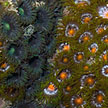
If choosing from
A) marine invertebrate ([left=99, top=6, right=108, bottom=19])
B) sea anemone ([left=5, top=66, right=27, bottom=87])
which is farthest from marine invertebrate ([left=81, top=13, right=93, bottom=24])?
sea anemone ([left=5, top=66, right=27, bottom=87])

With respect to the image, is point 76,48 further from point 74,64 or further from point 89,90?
point 89,90

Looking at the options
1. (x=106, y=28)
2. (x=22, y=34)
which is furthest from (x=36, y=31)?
(x=106, y=28)

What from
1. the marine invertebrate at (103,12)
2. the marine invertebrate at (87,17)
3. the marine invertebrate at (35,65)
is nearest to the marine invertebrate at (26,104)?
the marine invertebrate at (35,65)

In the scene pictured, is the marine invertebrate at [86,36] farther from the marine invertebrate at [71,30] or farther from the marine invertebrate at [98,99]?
the marine invertebrate at [98,99]

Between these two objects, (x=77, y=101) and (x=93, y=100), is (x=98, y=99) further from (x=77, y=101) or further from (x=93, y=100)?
(x=77, y=101)

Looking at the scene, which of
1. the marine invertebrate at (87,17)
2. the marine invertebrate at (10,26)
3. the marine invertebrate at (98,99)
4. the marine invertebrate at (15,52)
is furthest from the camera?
the marine invertebrate at (87,17)

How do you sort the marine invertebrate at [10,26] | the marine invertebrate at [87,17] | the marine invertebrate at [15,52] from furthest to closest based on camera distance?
the marine invertebrate at [87,17] < the marine invertebrate at [15,52] < the marine invertebrate at [10,26]

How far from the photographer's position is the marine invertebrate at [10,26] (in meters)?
2.59

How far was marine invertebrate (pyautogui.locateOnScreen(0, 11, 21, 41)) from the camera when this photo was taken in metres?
2.59

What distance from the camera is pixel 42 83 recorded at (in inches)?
125

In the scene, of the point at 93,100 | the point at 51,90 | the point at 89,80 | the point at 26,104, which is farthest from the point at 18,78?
the point at 93,100

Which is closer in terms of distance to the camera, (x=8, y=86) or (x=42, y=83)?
(x=8, y=86)

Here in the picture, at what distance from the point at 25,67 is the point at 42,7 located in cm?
101

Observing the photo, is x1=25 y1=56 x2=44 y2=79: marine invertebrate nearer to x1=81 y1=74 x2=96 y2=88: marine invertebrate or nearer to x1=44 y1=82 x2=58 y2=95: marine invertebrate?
x1=44 y1=82 x2=58 y2=95: marine invertebrate
